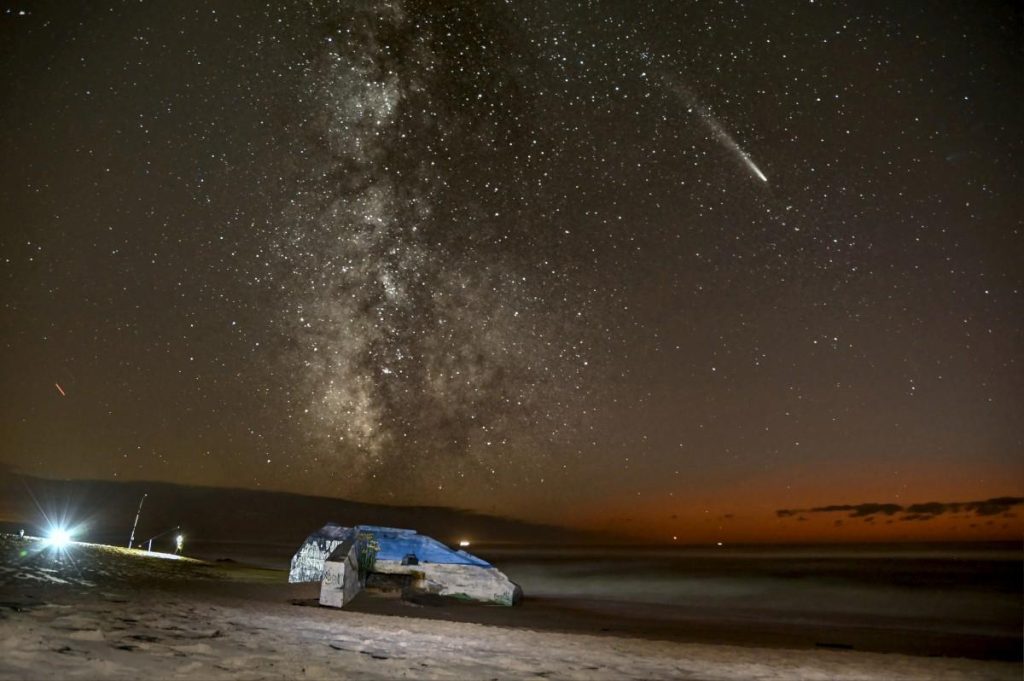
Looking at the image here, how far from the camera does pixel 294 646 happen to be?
7.01 meters

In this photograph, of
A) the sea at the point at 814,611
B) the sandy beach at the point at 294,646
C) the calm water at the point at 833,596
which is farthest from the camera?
the calm water at the point at 833,596

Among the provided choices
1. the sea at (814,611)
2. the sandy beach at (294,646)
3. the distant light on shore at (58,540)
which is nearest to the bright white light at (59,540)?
the distant light on shore at (58,540)

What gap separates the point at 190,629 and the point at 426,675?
121 inches

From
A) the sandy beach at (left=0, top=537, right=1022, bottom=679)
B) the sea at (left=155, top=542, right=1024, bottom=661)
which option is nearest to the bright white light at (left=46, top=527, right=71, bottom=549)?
the sandy beach at (left=0, top=537, right=1022, bottom=679)

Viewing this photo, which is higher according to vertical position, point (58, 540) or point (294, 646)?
point (294, 646)

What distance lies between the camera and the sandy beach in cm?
525

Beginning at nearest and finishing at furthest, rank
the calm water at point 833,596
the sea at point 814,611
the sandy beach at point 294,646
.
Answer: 1. the sandy beach at point 294,646
2. the sea at point 814,611
3. the calm water at point 833,596

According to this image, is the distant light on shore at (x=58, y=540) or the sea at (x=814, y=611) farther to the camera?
the distant light on shore at (x=58, y=540)

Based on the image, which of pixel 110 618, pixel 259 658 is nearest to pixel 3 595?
pixel 110 618

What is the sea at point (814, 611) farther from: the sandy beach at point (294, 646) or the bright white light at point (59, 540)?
the bright white light at point (59, 540)

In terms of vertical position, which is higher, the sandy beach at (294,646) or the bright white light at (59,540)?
the sandy beach at (294,646)

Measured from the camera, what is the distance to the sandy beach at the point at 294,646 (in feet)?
17.2

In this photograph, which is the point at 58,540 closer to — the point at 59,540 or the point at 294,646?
the point at 59,540

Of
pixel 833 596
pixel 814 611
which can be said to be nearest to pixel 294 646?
pixel 814 611
